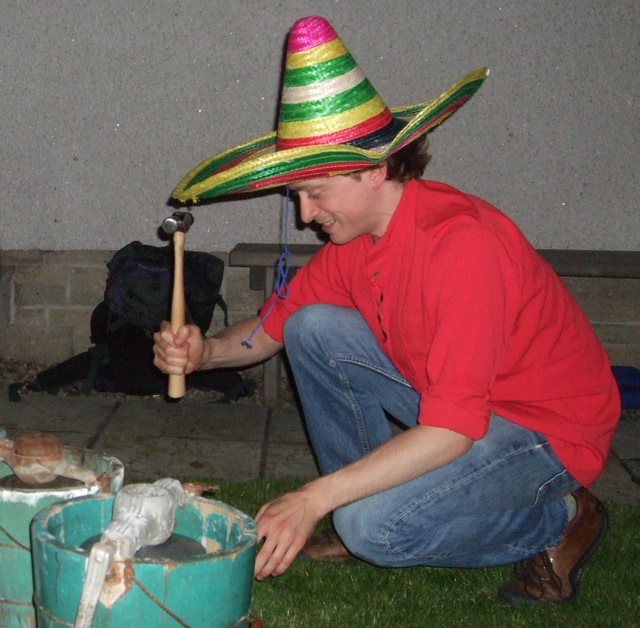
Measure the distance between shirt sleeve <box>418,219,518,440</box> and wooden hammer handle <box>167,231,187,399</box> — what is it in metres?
0.62

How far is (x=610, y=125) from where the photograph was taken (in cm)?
469

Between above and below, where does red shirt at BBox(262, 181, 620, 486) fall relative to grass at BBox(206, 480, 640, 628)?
above

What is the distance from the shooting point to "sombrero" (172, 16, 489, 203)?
2.18 meters

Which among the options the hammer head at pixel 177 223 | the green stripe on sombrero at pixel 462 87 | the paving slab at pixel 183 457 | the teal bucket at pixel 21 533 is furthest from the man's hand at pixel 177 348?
the paving slab at pixel 183 457

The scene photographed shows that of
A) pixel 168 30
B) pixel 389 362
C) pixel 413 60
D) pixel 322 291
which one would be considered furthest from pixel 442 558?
pixel 168 30

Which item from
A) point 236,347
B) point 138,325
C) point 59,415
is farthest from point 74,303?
point 236,347

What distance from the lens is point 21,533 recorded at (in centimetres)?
198

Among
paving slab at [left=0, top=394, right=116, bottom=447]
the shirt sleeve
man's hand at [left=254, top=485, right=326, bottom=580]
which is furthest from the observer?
paving slab at [left=0, top=394, right=116, bottom=447]

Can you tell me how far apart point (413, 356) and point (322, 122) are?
68 cm

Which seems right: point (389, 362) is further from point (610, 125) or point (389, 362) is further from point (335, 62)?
point (610, 125)

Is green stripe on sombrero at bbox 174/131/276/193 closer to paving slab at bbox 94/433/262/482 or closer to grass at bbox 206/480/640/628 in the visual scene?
grass at bbox 206/480/640/628

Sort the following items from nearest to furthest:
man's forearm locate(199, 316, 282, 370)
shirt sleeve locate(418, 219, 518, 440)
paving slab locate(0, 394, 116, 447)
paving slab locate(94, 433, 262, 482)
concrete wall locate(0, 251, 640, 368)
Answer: shirt sleeve locate(418, 219, 518, 440)
man's forearm locate(199, 316, 282, 370)
paving slab locate(94, 433, 262, 482)
paving slab locate(0, 394, 116, 447)
concrete wall locate(0, 251, 640, 368)

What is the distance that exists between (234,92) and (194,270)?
3.00 ft

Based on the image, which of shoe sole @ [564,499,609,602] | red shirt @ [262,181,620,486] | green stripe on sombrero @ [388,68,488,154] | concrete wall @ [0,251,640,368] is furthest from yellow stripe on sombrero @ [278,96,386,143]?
concrete wall @ [0,251,640,368]
